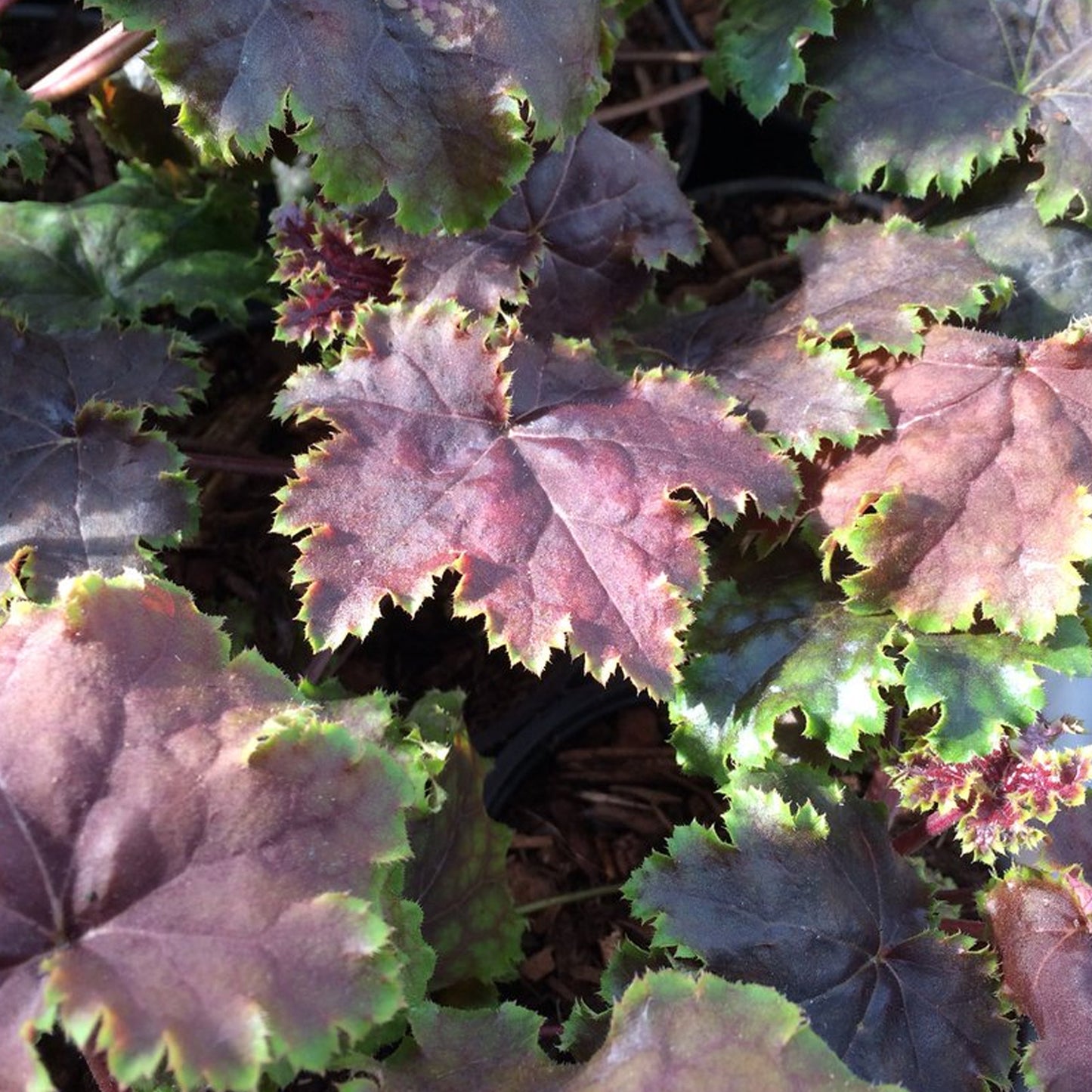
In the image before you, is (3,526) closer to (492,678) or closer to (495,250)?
(495,250)

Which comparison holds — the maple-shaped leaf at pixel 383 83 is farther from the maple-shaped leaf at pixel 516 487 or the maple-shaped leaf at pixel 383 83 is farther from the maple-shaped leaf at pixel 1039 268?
the maple-shaped leaf at pixel 1039 268

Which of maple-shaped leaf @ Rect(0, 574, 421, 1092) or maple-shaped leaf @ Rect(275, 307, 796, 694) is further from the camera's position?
maple-shaped leaf @ Rect(275, 307, 796, 694)

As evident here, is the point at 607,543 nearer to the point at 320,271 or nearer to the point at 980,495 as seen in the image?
the point at 980,495

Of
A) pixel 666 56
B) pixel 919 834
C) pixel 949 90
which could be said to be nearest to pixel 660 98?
pixel 666 56

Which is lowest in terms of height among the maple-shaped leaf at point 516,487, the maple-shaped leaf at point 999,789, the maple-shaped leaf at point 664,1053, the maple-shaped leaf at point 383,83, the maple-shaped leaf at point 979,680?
the maple-shaped leaf at point 999,789

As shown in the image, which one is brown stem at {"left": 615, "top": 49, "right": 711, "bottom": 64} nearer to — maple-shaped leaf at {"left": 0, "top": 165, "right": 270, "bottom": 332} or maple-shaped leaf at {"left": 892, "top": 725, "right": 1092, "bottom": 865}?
maple-shaped leaf at {"left": 0, "top": 165, "right": 270, "bottom": 332}

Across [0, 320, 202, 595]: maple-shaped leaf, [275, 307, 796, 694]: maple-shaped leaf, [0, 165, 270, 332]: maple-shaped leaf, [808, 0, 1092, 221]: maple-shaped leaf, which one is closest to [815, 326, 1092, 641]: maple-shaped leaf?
[275, 307, 796, 694]: maple-shaped leaf

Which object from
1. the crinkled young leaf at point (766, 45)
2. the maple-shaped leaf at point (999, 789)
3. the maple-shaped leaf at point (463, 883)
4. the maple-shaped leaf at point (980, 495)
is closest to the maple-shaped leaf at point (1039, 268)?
the maple-shaped leaf at point (980, 495)
